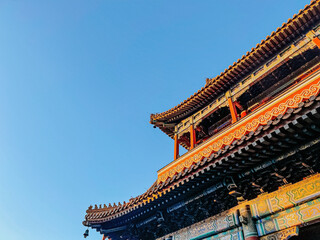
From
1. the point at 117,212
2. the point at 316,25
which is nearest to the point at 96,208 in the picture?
the point at 117,212

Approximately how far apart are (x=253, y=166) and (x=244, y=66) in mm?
5039

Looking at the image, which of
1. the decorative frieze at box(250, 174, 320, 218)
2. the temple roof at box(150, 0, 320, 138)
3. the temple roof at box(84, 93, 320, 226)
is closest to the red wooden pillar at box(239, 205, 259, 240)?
the decorative frieze at box(250, 174, 320, 218)

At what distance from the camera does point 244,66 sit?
9.17 meters

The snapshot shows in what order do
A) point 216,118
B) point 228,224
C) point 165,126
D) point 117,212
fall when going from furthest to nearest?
point 165,126 → point 216,118 → point 117,212 → point 228,224

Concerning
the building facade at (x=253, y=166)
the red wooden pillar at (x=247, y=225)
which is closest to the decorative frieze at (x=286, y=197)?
the building facade at (x=253, y=166)

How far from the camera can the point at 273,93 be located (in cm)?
871

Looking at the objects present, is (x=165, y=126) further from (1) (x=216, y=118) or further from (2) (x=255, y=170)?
(2) (x=255, y=170)

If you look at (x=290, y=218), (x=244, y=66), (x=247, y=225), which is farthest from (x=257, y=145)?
(x=244, y=66)

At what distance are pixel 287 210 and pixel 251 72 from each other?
5687 millimetres

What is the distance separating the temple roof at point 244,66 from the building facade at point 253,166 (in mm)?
32

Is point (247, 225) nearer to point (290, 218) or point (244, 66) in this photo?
point (290, 218)

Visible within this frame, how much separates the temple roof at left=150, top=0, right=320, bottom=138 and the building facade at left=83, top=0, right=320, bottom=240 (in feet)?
0.11

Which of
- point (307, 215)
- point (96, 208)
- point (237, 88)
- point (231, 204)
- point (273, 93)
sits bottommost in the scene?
point (307, 215)

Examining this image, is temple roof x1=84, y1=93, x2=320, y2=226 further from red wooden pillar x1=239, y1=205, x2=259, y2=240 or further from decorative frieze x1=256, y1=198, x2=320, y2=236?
decorative frieze x1=256, y1=198, x2=320, y2=236
